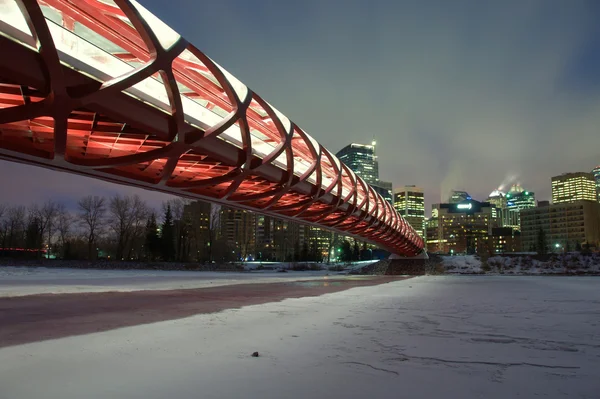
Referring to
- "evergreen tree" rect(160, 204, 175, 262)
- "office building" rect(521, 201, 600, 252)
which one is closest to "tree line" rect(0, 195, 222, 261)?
"evergreen tree" rect(160, 204, 175, 262)

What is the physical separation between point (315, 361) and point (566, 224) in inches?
7491

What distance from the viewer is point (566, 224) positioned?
165000mm

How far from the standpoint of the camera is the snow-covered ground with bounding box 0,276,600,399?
5.21 meters

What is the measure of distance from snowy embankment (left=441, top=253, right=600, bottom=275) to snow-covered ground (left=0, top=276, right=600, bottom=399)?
59.5 m

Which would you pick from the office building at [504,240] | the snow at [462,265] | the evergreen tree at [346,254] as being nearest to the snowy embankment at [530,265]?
the snow at [462,265]

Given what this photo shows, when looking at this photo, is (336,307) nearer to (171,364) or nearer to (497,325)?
(497,325)

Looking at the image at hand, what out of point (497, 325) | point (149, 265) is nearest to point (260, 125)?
point (497, 325)

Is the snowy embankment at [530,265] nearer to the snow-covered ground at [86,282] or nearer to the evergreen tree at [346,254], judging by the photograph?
the snow-covered ground at [86,282]

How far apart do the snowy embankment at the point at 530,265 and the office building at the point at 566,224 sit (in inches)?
3845

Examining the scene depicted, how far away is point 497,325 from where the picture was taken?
10.5 meters

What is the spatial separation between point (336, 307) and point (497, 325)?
5566 mm

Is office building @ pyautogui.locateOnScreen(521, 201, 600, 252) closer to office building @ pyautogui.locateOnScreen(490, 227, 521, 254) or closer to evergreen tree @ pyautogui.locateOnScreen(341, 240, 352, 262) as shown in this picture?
office building @ pyautogui.locateOnScreen(490, 227, 521, 254)

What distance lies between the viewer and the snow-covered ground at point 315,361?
17.1ft

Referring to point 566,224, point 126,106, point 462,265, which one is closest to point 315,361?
point 126,106
